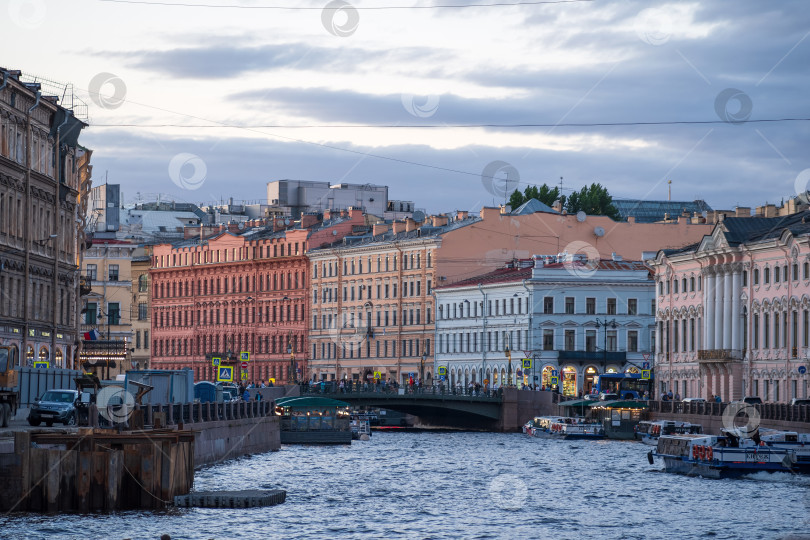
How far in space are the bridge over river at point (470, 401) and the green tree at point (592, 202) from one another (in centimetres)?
2985

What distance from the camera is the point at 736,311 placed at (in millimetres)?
80250

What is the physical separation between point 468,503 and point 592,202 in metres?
80.0

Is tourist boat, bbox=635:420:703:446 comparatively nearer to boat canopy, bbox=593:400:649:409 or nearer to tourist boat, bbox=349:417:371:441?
boat canopy, bbox=593:400:649:409

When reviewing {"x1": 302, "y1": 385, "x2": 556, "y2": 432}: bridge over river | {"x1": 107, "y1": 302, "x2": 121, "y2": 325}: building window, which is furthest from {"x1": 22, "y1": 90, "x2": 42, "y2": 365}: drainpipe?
{"x1": 107, "y1": 302, "x2": 121, "y2": 325}: building window

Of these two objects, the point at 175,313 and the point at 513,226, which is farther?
the point at 175,313

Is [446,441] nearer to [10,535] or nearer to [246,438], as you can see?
[246,438]

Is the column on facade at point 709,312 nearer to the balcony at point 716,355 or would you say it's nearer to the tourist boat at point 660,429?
the balcony at point 716,355

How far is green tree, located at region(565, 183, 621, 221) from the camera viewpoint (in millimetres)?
119438

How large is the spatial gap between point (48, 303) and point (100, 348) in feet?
43.5

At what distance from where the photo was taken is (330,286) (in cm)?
11731

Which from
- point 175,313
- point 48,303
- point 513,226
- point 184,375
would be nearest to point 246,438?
point 184,375

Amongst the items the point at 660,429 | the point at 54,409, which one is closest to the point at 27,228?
the point at 54,409

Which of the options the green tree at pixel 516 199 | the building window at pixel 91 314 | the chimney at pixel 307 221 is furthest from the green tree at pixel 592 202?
the building window at pixel 91 314

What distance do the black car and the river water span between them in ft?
12.3
